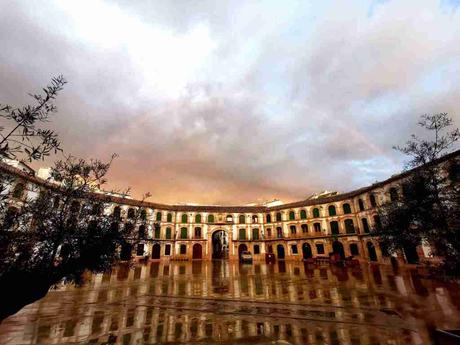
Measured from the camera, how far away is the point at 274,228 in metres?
48.4

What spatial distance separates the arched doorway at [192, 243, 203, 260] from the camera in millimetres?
47062

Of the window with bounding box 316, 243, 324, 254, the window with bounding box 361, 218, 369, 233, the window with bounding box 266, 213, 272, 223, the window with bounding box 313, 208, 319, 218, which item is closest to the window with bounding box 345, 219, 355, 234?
the window with bounding box 361, 218, 369, 233

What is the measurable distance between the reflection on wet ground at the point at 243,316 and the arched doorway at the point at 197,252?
106ft

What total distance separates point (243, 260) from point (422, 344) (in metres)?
34.9

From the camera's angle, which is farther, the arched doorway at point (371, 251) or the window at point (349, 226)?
the window at point (349, 226)

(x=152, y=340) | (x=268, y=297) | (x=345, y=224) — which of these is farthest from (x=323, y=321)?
(x=345, y=224)

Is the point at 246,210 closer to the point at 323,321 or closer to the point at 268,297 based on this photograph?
the point at 268,297

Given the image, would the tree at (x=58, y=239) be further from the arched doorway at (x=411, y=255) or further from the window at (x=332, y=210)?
the window at (x=332, y=210)

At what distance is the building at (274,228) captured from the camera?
37594 millimetres

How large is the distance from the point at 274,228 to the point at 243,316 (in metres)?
39.5

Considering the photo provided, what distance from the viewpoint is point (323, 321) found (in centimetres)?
925

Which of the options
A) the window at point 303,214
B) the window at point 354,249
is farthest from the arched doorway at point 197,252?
the window at point 354,249

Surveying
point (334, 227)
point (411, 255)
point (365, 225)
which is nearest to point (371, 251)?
point (365, 225)

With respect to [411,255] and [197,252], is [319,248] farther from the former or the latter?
[197,252]
